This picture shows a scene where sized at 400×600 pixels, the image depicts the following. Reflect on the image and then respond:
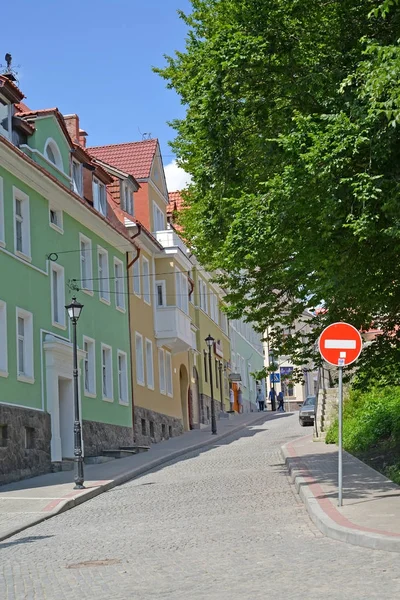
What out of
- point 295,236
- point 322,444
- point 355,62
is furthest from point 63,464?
point 355,62

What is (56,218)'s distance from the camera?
97.7ft

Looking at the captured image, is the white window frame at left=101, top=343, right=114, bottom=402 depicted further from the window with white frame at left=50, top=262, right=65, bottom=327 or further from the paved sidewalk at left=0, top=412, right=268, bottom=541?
the window with white frame at left=50, top=262, right=65, bottom=327

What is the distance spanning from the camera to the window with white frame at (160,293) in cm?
4198

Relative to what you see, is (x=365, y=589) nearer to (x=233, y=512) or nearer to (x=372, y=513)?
(x=372, y=513)

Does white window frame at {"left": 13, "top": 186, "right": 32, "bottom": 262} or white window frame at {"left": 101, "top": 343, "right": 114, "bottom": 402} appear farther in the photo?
white window frame at {"left": 101, "top": 343, "right": 114, "bottom": 402}

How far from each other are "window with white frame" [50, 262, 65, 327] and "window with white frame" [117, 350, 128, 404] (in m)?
6.03

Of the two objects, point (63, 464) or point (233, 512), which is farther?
point (63, 464)

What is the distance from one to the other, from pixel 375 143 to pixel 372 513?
5.01m

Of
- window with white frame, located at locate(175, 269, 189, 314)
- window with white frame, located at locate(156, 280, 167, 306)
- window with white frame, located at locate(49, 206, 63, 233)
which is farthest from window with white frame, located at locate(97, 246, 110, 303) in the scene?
window with white frame, located at locate(175, 269, 189, 314)

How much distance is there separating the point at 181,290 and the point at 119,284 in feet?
25.4

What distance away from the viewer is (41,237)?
2800 cm

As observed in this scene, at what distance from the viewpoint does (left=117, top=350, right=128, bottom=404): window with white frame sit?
3519 centimetres

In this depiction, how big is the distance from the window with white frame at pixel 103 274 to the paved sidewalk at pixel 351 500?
11026mm

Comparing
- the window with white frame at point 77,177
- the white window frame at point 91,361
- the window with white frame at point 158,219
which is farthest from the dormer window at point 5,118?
the window with white frame at point 158,219
